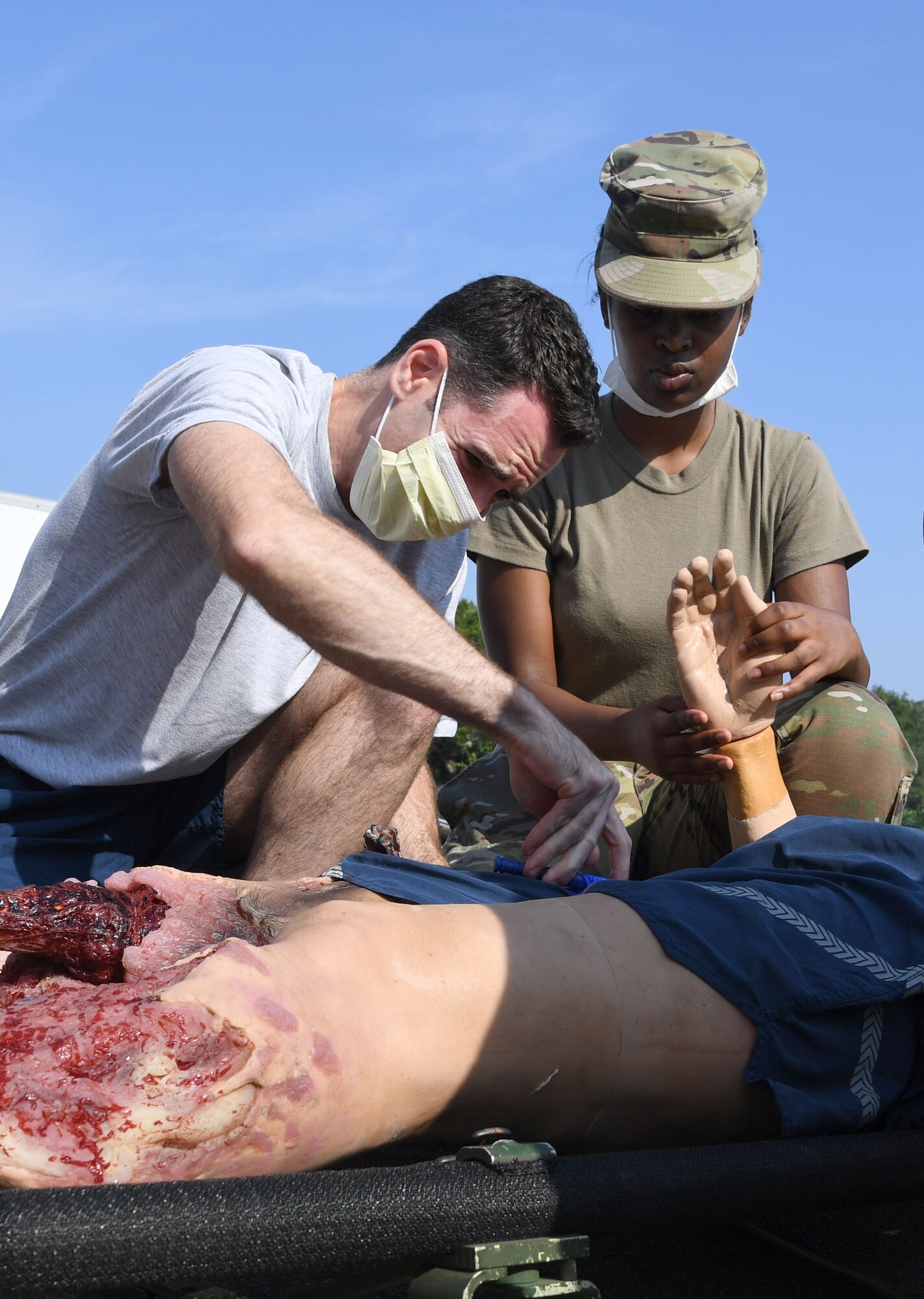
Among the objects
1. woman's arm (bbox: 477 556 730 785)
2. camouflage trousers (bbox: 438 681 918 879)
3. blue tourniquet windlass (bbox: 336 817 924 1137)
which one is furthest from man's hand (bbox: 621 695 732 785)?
blue tourniquet windlass (bbox: 336 817 924 1137)

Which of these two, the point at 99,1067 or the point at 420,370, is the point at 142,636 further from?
the point at 99,1067

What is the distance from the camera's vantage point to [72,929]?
4.68 ft

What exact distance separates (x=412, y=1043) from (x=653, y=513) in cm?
219

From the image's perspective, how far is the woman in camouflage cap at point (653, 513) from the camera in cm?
294

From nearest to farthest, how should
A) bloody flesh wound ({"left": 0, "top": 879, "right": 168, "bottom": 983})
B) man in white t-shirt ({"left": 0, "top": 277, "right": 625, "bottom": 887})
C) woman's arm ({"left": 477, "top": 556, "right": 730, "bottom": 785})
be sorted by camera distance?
bloody flesh wound ({"left": 0, "top": 879, "right": 168, "bottom": 983}) → woman's arm ({"left": 477, "top": 556, "right": 730, "bottom": 785}) → man in white t-shirt ({"left": 0, "top": 277, "right": 625, "bottom": 887})

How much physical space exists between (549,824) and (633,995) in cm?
73

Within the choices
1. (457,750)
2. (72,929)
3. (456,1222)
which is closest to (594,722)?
(72,929)

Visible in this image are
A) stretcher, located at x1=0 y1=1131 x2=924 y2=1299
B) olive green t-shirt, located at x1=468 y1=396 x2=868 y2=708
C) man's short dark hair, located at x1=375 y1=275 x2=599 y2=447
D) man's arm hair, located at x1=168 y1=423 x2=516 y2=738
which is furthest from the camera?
olive green t-shirt, located at x1=468 y1=396 x2=868 y2=708

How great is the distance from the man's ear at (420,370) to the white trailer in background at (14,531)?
4110 mm

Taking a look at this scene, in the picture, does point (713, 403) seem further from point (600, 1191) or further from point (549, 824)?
point (600, 1191)

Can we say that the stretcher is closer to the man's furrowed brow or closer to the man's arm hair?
the man's arm hair

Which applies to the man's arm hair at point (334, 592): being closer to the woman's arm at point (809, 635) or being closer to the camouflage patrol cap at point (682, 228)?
the woman's arm at point (809, 635)

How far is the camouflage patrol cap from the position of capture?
296cm

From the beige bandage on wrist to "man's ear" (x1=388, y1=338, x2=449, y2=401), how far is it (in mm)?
998
